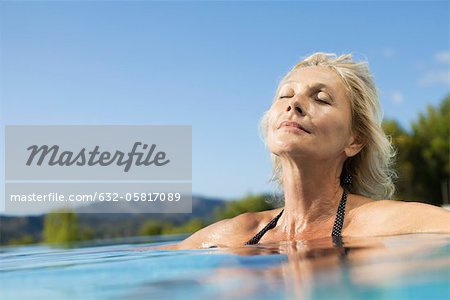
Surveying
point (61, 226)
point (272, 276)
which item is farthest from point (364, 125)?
point (61, 226)

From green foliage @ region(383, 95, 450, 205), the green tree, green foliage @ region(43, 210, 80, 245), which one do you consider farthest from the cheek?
the green tree

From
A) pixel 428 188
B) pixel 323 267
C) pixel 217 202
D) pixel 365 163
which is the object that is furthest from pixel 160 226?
pixel 323 267

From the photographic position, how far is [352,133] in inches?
102

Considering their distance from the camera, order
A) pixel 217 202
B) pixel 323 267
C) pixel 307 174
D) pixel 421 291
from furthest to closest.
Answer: pixel 217 202
pixel 307 174
pixel 323 267
pixel 421 291

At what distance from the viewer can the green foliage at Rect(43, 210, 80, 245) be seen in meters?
18.6

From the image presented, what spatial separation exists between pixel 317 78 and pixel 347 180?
0.56 m

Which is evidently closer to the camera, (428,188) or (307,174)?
(307,174)

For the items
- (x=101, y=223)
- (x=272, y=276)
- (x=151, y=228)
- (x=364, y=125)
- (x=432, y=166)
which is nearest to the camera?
(x=272, y=276)

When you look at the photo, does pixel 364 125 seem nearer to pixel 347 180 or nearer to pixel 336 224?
pixel 347 180

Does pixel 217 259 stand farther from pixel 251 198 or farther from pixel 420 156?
pixel 420 156

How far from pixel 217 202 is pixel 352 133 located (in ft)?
68.0

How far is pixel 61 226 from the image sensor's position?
18.6 metres

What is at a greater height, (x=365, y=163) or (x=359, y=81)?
(x=359, y=81)

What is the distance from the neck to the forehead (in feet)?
1.18
